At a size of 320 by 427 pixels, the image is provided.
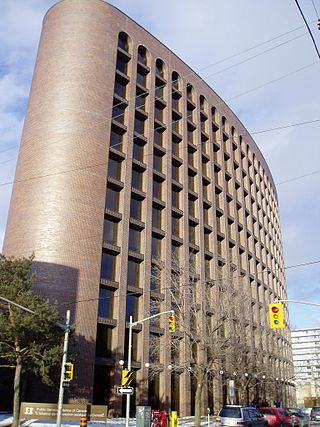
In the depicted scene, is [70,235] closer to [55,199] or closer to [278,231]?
[55,199]

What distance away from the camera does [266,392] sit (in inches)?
2180

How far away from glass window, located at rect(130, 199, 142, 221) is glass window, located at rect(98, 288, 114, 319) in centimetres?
875

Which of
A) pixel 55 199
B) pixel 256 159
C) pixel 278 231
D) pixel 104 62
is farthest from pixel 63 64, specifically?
pixel 278 231

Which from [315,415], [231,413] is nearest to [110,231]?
[231,413]

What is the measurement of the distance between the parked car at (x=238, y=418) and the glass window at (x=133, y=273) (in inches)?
738

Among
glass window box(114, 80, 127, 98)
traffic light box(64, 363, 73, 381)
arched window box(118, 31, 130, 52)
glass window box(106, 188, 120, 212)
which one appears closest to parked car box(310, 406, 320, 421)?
glass window box(106, 188, 120, 212)

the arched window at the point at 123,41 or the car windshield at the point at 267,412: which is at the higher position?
the arched window at the point at 123,41

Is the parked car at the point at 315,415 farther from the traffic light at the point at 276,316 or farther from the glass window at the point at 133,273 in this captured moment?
the traffic light at the point at 276,316

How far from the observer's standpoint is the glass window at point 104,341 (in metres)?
36.4

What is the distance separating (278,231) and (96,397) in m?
59.9

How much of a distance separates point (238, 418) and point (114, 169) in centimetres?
2744

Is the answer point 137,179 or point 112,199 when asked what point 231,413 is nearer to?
point 112,199

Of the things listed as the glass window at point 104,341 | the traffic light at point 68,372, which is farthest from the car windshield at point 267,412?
the traffic light at point 68,372

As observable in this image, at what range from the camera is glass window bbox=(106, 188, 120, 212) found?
4222 centimetres
